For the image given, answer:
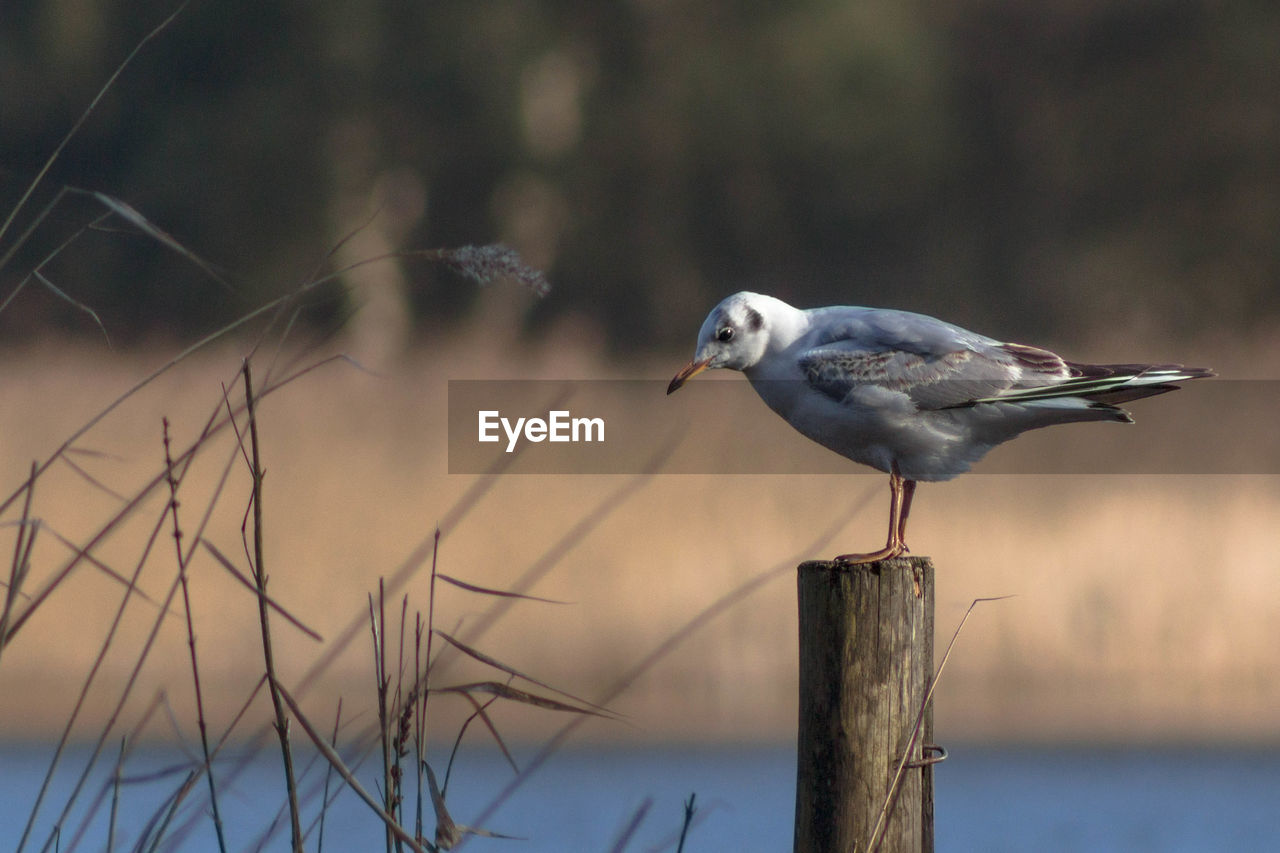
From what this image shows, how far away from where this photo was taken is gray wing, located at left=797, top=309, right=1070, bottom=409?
294 cm

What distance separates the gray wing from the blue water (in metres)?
3.85

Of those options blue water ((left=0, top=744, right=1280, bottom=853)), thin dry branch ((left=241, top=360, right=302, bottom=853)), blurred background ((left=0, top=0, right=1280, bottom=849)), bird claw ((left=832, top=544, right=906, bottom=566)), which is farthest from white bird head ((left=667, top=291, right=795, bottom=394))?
blurred background ((left=0, top=0, right=1280, bottom=849))

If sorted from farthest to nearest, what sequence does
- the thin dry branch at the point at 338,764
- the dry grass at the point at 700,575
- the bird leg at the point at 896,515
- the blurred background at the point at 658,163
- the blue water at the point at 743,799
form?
the blurred background at the point at 658,163 → the dry grass at the point at 700,575 → the blue water at the point at 743,799 → the bird leg at the point at 896,515 → the thin dry branch at the point at 338,764

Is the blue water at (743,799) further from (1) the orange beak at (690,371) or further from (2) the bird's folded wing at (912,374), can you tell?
(2) the bird's folded wing at (912,374)

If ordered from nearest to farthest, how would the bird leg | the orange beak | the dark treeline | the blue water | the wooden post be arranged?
the wooden post < the bird leg < the orange beak < the blue water < the dark treeline

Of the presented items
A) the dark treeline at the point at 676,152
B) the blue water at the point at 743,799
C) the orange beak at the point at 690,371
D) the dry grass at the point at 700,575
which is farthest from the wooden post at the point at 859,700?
the dark treeline at the point at 676,152

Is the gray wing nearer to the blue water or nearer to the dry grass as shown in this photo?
the blue water

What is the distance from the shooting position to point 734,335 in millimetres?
3070

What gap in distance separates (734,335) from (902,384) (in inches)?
13.6

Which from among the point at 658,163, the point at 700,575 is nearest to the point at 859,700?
the point at 700,575

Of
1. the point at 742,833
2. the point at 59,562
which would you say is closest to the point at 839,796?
the point at 742,833

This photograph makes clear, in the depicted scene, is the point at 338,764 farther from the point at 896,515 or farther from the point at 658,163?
the point at 658,163

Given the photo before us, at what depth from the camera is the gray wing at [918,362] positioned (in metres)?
2.94

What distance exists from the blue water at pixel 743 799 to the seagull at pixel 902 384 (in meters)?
3.75
